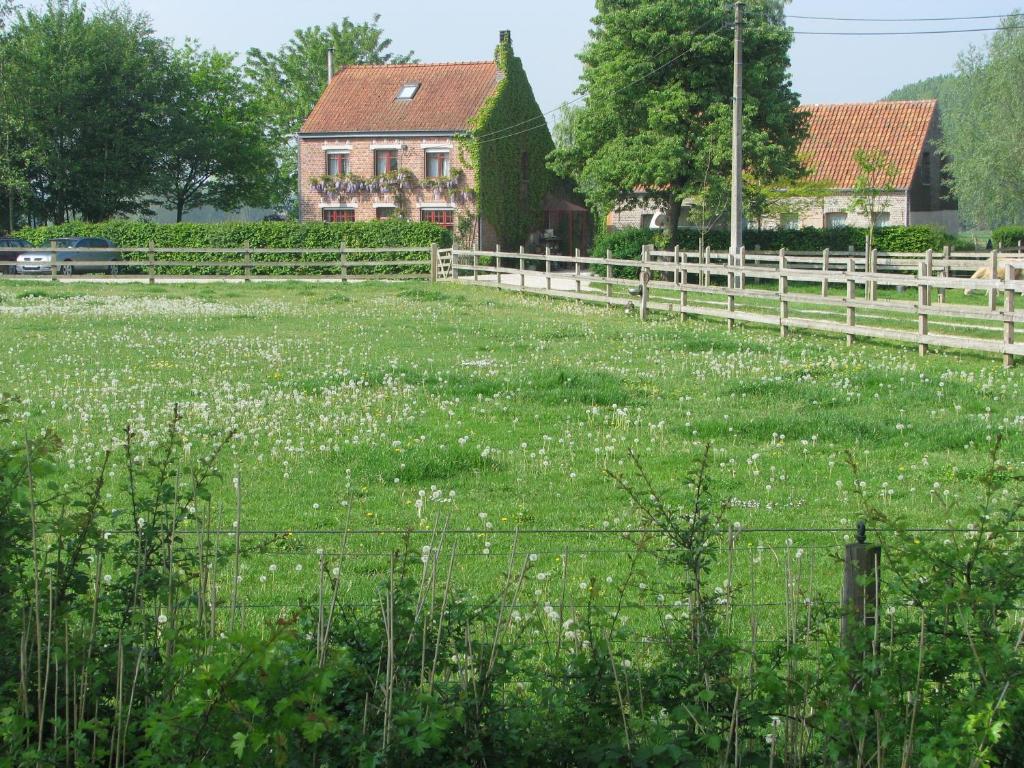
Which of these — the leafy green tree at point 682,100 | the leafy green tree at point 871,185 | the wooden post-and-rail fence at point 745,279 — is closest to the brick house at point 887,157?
the leafy green tree at point 871,185

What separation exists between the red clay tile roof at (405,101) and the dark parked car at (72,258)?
1269cm

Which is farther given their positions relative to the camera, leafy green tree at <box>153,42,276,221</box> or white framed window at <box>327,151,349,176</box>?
leafy green tree at <box>153,42,276,221</box>

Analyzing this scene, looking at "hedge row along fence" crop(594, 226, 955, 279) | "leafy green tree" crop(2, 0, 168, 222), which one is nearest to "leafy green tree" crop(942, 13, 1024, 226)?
"hedge row along fence" crop(594, 226, 955, 279)

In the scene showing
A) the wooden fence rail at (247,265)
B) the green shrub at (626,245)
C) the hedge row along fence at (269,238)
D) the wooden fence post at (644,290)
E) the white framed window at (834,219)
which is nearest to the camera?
the wooden fence post at (644,290)

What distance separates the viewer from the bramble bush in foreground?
11.8 ft

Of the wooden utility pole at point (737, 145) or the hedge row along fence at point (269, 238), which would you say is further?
the hedge row along fence at point (269, 238)

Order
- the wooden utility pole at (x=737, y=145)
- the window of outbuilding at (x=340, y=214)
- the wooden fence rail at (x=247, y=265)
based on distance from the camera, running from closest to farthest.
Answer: the wooden utility pole at (x=737, y=145) < the wooden fence rail at (x=247, y=265) < the window of outbuilding at (x=340, y=214)

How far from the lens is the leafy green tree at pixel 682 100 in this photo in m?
42.3

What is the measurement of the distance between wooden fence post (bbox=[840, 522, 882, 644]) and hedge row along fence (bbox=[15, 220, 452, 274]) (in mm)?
39741

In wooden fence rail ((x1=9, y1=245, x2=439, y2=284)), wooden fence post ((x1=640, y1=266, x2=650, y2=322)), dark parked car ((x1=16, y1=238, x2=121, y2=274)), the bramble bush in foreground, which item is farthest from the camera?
dark parked car ((x1=16, y1=238, x2=121, y2=274))

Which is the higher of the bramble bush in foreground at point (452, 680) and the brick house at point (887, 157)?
the brick house at point (887, 157)

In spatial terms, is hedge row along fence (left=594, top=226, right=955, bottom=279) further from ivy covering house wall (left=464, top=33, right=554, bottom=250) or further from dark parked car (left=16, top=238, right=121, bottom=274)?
dark parked car (left=16, top=238, right=121, bottom=274)

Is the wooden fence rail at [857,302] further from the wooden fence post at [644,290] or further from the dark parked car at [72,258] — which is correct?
the dark parked car at [72,258]

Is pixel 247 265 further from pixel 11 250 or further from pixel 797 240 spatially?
pixel 797 240
